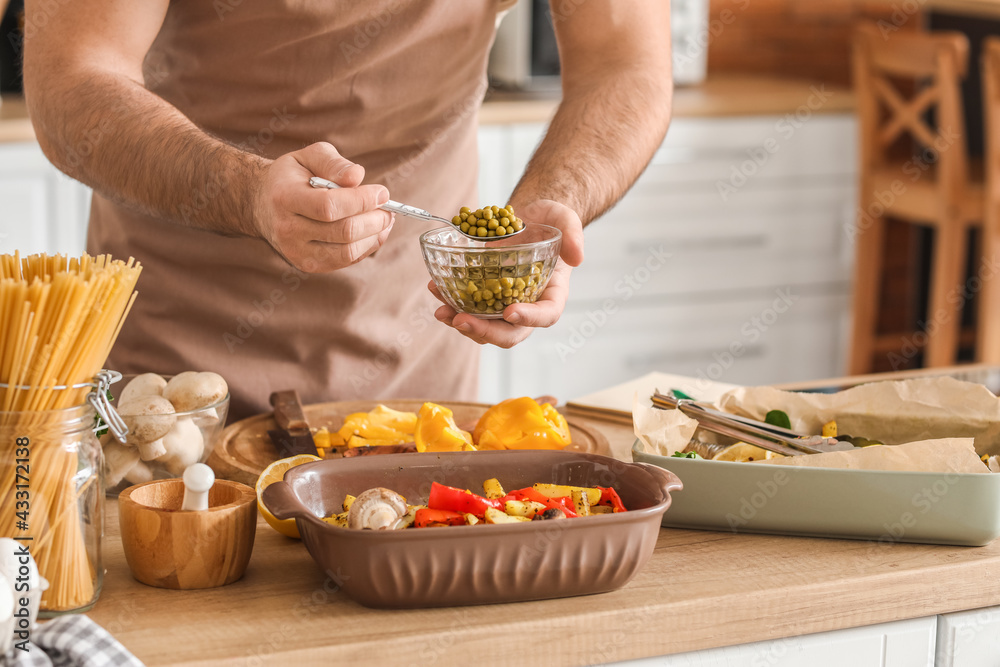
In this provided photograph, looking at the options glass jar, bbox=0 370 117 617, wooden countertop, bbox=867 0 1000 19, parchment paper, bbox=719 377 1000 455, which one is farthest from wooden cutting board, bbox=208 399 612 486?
wooden countertop, bbox=867 0 1000 19

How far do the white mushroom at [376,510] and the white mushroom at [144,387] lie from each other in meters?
0.28

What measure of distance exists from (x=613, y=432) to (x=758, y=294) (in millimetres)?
2098

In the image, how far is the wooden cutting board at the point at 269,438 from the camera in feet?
3.44

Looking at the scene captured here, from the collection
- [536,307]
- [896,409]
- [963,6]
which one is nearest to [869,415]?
[896,409]

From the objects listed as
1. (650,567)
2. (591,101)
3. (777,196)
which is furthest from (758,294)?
(650,567)

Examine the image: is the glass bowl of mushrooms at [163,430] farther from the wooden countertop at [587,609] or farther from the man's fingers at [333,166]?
the man's fingers at [333,166]

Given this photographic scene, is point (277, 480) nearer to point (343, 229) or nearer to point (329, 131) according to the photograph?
point (343, 229)

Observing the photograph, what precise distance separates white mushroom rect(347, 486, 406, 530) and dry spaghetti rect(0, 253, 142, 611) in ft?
0.59

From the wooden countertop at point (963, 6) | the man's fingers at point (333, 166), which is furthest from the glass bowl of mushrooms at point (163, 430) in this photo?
the wooden countertop at point (963, 6)

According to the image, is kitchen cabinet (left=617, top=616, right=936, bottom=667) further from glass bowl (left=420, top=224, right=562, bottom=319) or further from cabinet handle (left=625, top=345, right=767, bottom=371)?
cabinet handle (left=625, top=345, right=767, bottom=371)

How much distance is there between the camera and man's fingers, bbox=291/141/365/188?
91cm

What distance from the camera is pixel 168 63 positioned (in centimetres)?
134

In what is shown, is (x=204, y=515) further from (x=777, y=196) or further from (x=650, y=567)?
(x=777, y=196)

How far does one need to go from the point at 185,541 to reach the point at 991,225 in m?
2.45
